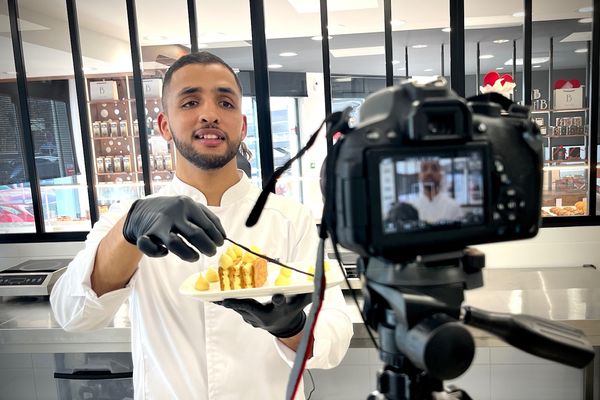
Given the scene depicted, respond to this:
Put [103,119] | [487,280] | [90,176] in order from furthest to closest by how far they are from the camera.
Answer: [103,119] < [90,176] < [487,280]

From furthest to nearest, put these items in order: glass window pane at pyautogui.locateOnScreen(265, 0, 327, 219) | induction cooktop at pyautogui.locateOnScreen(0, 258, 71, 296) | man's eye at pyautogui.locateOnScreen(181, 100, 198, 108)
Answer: glass window pane at pyautogui.locateOnScreen(265, 0, 327, 219) → induction cooktop at pyautogui.locateOnScreen(0, 258, 71, 296) → man's eye at pyautogui.locateOnScreen(181, 100, 198, 108)

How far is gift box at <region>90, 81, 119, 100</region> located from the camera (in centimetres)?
446

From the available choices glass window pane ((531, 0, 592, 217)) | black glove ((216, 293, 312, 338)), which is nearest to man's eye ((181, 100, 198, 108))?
black glove ((216, 293, 312, 338))

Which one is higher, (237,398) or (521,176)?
(521,176)

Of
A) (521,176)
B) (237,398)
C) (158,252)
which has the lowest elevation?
(237,398)

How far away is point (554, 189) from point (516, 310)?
2.52 metres

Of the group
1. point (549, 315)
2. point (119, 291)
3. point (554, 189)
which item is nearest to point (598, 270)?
point (549, 315)

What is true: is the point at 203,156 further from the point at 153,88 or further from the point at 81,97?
the point at 153,88

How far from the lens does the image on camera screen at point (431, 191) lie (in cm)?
46

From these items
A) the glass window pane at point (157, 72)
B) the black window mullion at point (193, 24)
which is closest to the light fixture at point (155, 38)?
the glass window pane at point (157, 72)

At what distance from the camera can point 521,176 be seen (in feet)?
1.68

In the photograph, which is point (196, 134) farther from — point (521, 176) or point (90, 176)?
point (90, 176)

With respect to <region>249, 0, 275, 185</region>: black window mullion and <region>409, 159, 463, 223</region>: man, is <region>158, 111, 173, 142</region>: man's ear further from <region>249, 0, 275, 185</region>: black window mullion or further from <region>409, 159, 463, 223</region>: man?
<region>249, 0, 275, 185</region>: black window mullion

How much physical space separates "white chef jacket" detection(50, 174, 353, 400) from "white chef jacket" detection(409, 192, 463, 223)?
31.1 inches
